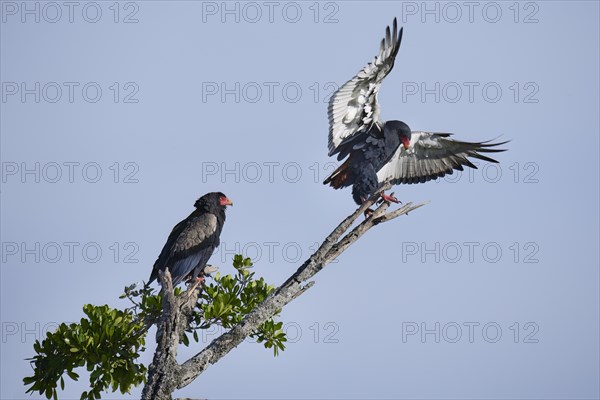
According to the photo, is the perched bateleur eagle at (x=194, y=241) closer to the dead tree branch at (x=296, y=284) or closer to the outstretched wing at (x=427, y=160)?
the dead tree branch at (x=296, y=284)

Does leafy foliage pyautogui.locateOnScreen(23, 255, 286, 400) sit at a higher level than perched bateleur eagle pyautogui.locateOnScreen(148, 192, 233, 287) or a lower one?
lower

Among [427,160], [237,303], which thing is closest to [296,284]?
[237,303]

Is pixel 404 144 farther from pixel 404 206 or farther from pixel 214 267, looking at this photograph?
pixel 214 267

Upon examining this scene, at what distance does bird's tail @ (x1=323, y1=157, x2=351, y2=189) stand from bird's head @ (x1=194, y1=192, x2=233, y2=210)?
1.35 m

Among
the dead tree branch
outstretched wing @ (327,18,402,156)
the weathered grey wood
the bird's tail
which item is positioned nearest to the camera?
the weathered grey wood

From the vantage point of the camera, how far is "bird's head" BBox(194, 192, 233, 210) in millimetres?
10945

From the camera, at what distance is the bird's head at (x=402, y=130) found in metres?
11.0

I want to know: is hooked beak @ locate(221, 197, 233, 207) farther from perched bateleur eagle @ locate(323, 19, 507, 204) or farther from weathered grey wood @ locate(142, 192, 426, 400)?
weathered grey wood @ locate(142, 192, 426, 400)

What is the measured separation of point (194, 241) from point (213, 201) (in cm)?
78

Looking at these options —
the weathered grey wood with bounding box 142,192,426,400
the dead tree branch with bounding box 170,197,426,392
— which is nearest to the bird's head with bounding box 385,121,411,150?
the weathered grey wood with bounding box 142,192,426,400

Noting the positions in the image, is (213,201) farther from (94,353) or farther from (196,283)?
(94,353)

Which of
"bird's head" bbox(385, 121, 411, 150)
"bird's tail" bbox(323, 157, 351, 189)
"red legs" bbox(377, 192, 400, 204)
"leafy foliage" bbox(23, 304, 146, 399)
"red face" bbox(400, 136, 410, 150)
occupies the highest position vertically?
"bird's head" bbox(385, 121, 411, 150)

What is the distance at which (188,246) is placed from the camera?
10352 mm

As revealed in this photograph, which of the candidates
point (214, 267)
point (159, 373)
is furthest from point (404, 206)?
point (159, 373)
